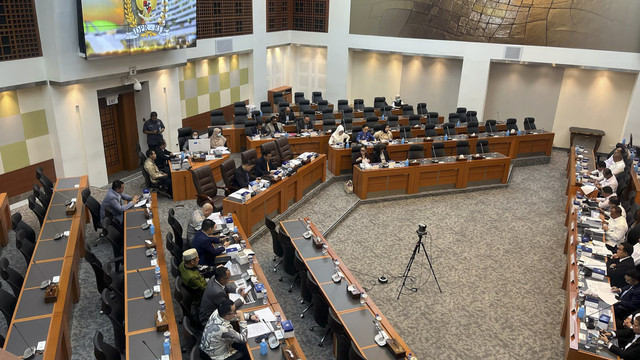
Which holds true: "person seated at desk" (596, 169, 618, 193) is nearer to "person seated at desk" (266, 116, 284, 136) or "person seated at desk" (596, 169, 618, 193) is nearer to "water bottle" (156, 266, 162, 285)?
"person seated at desk" (266, 116, 284, 136)

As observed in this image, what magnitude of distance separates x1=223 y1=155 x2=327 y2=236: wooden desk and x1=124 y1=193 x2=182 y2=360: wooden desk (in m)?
1.65

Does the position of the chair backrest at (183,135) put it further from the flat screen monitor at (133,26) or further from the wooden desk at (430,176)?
the wooden desk at (430,176)

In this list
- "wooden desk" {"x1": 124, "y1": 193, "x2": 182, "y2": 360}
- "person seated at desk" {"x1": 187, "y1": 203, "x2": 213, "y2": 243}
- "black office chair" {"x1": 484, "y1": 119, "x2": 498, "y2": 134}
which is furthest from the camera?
"black office chair" {"x1": 484, "y1": 119, "x2": 498, "y2": 134}

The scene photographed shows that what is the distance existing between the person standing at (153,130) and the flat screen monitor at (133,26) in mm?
1834

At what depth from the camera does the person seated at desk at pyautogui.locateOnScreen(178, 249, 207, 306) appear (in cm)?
670

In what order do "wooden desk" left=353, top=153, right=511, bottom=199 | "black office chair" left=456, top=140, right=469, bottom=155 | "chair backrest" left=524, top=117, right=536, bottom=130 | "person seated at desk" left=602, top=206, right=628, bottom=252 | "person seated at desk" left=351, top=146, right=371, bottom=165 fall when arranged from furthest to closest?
1. "chair backrest" left=524, top=117, right=536, bottom=130
2. "black office chair" left=456, top=140, right=469, bottom=155
3. "person seated at desk" left=351, top=146, right=371, bottom=165
4. "wooden desk" left=353, top=153, right=511, bottom=199
5. "person seated at desk" left=602, top=206, right=628, bottom=252

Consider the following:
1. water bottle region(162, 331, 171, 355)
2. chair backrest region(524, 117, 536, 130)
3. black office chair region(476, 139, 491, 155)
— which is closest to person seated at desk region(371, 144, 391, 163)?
black office chair region(476, 139, 491, 155)

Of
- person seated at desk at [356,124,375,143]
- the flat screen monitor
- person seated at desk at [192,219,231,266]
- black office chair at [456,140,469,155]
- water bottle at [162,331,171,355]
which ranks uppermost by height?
the flat screen monitor

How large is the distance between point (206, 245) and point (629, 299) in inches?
255

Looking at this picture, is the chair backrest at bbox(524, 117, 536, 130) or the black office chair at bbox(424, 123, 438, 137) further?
the chair backrest at bbox(524, 117, 536, 130)

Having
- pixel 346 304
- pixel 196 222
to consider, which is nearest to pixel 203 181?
pixel 196 222

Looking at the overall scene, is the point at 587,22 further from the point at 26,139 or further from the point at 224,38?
the point at 26,139

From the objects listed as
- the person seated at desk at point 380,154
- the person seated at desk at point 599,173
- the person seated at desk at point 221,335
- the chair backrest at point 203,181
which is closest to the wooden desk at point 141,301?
the person seated at desk at point 221,335

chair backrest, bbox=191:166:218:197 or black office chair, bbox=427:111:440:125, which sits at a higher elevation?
black office chair, bbox=427:111:440:125
